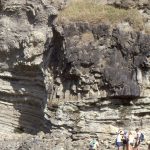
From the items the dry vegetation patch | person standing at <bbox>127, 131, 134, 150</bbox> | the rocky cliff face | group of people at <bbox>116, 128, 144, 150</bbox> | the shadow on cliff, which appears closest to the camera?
person standing at <bbox>127, 131, 134, 150</bbox>

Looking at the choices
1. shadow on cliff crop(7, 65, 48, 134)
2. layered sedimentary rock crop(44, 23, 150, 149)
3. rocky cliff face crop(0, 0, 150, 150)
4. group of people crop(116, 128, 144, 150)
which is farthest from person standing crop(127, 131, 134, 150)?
shadow on cliff crop(7, 65, 48, 134)

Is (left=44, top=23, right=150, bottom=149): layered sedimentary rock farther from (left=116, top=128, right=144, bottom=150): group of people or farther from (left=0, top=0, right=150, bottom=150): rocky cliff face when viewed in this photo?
(left=116, top=128, right=144, bottom=150): group of people

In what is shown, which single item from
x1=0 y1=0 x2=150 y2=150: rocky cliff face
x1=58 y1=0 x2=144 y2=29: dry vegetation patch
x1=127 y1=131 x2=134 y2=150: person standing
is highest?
x1=58 y1=0 x2=144 y2=29: dry vegetation patch

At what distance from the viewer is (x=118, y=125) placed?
25.3 m

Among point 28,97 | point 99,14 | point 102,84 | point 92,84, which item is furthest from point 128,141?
point 28,97

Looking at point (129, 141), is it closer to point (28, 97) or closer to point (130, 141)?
point (130, 141)

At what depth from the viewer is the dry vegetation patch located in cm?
2683

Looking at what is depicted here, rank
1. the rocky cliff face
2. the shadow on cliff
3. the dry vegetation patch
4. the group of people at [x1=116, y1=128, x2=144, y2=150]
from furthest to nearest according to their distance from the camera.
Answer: the shadow on cliff → the dry vegetation patch → the rocky cliff face → the group of people at [x1=116, y1=128, x2=144, y2=150]

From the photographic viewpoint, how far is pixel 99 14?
27453mm

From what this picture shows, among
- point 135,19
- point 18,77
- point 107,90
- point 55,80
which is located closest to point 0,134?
point 18,77

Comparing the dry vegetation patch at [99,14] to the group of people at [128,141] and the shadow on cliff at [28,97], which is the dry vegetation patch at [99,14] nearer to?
the shadow on cliff at [28,97]

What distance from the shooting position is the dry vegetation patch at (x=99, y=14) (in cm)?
2683

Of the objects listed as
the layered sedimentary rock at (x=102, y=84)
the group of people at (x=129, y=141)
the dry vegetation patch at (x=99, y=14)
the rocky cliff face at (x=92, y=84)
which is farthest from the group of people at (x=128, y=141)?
the dry vegetation patch at (x=99, y=14)

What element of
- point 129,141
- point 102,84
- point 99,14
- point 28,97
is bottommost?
point 129,141
